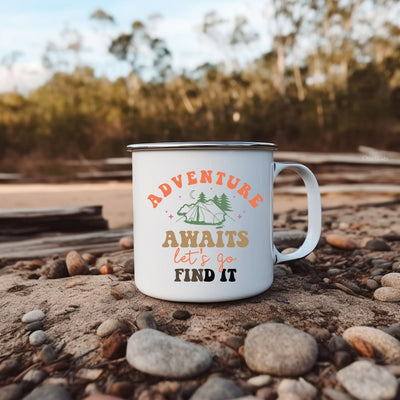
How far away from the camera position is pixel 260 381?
1376mm

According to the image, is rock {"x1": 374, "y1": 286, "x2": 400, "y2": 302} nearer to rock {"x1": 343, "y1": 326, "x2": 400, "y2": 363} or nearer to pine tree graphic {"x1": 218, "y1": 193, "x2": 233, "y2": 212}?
rock {"x1": 343, "y1": 326, "x2": 400, "y2": 363}

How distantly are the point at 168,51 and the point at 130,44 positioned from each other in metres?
2.08

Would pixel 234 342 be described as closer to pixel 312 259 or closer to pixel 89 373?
pixel 89 373

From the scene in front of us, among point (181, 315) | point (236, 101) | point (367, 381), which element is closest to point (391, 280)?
point (367, 381)

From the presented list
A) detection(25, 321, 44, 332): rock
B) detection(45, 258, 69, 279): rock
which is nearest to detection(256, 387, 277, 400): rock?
detection(25, 321, 44, 332): rock

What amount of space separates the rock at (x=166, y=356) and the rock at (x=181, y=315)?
8.2 inches

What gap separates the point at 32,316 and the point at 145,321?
0.49m

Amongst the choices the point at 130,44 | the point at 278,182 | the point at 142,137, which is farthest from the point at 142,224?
the point at 130,44

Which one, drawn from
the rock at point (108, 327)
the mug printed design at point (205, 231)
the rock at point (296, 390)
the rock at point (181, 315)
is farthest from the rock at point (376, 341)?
the rock at point (108, 327)

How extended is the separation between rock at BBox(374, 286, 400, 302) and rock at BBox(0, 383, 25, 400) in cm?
148

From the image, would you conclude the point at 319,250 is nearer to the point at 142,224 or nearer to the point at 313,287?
the point at 313,287

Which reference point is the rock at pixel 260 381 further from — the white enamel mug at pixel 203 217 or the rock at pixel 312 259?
the rock at pixel 312 259

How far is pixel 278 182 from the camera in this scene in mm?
8516

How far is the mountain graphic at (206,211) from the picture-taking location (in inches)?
65.7
